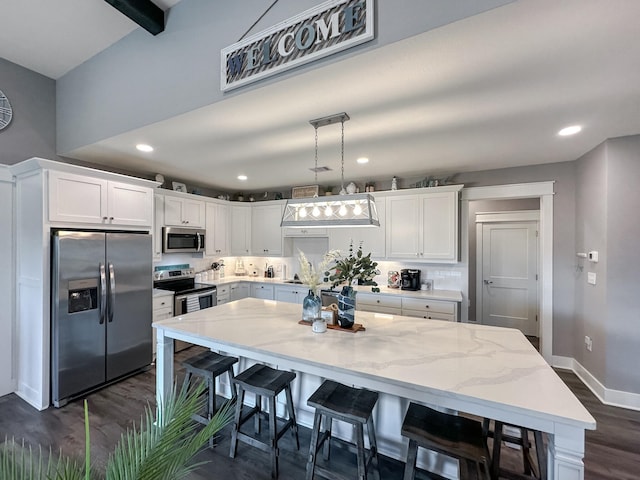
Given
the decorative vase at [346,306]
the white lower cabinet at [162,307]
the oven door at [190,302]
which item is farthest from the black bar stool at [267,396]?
the oven door at [190,302]

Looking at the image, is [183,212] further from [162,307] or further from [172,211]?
[162,307]

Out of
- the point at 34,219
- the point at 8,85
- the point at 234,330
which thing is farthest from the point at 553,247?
the point at 8,85

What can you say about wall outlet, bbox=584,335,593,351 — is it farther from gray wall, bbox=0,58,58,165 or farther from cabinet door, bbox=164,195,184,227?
gray wall, bbox=0,58,58,165

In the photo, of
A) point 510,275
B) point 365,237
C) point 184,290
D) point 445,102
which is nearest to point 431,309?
point 365,237

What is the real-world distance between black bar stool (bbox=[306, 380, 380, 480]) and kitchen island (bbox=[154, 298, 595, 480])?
0.65 ft

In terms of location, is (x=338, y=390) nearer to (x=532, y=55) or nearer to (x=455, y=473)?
(x=455, y=473)

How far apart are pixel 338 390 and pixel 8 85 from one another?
13.9 ft

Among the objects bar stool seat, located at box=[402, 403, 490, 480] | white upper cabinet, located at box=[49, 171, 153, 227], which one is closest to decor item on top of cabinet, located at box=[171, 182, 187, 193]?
white upper cabinet, located at box=[49, 171, 153, 227]

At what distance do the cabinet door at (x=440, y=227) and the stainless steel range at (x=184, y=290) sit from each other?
3.26 metres

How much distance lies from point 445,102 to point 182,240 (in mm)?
3860

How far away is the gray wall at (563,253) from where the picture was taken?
3438 millimetres

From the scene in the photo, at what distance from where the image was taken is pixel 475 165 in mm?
3637

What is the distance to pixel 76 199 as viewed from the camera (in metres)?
→ 2.80

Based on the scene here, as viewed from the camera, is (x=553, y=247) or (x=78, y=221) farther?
(x=553, y=247)
